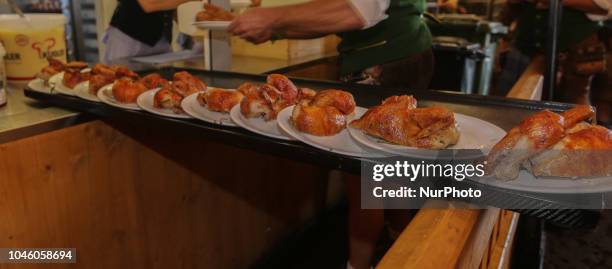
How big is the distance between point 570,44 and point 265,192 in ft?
4.81

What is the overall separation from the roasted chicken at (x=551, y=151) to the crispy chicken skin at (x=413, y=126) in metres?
0.08

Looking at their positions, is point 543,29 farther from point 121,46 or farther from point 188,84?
point 121,46

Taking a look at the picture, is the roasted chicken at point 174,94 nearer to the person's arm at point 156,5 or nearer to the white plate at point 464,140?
the white plate at point 464,140

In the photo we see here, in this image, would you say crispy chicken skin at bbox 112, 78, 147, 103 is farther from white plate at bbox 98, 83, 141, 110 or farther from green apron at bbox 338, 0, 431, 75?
green apron at bbox 338, 0, 431, 75

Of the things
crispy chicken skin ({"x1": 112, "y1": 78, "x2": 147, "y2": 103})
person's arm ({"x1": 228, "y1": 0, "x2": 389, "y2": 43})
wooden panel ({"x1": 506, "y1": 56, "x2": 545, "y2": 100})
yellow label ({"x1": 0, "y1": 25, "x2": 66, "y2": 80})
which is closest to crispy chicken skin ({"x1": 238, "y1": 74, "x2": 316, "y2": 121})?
crispy chicken skin ({"x1": 112, "y1": 78, "x2": 147, "y2": 103})

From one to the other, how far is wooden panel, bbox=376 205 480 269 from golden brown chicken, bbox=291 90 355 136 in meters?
0.21

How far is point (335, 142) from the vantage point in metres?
0.74

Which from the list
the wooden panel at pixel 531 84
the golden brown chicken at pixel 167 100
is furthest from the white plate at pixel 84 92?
the wooden panel at pixel 531 84

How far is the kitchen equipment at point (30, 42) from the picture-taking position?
1433 mm

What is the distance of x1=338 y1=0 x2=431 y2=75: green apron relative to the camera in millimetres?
1439

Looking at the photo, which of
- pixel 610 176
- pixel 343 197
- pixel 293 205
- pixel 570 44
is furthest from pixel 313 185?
pixel 610 176

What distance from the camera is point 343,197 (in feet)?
8.27

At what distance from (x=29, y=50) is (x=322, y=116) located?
3.95 feet

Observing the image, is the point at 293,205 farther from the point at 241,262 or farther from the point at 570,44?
the point at 570,44
